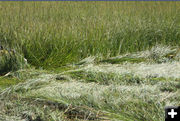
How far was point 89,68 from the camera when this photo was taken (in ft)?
11.6

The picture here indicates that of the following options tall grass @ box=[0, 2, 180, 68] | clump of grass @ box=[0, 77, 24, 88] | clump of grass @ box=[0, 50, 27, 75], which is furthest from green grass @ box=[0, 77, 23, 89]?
tall grass @ box=[0, 2, 180, 68]

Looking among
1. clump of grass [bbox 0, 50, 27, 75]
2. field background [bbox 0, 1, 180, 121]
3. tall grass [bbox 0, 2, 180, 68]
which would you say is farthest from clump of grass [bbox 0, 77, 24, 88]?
tall grass [bbox 0, 2, 180, 68]

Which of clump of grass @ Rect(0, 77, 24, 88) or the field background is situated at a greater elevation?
the field background

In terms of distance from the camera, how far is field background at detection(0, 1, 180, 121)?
8.41ft

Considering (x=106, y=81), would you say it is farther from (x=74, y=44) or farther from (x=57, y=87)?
(x=74, y=44)

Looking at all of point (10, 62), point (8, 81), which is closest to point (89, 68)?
point (8, 81)

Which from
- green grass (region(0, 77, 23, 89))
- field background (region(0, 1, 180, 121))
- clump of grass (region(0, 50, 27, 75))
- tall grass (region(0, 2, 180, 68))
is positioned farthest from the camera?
tall grass (region(0, 2, 180, 68))

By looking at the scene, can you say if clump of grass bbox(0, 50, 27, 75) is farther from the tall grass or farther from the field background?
the tall grass

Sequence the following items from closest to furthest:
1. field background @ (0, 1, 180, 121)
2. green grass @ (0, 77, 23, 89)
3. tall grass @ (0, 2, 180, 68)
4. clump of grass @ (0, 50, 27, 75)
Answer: field background @ (0, 1, 180, 121)
green grass @ (0, 77, 23, 89)
clump of grass @ (0, 50, 27, 75)
tall grass @ (0, 2, 180, 68)

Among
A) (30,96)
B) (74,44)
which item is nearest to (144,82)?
(30,96)

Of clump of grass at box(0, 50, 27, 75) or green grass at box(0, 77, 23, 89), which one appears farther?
clump of grass at box(0, 50, 27, 75)

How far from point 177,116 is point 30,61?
237 cm

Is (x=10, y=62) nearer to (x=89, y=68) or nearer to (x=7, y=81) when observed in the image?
(x=7, y=81)

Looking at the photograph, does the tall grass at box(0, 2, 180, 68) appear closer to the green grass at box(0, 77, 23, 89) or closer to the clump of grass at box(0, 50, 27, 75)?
the clump of grass at box(0, 50, 27, 75)
